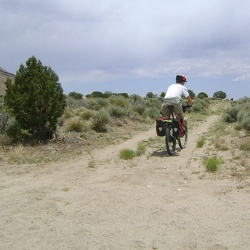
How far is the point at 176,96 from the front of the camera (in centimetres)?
865

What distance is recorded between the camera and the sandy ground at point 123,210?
3.66 m

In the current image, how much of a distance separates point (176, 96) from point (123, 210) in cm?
473

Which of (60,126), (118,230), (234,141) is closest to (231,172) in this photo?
(118,230)

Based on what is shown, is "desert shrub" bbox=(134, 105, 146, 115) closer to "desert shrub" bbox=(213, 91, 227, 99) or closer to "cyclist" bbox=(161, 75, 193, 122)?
"cyclist" bbox=(161, 75, 193, 122)

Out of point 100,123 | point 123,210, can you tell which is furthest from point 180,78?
point 100,123

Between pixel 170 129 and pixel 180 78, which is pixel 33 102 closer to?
pixel 170 129

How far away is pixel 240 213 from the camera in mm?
4348

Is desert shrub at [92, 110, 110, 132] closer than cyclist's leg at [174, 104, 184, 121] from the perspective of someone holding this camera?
No

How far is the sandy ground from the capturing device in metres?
3.66

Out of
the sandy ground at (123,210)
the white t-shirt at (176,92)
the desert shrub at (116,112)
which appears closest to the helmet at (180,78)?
the white t-shirt at (176,92)

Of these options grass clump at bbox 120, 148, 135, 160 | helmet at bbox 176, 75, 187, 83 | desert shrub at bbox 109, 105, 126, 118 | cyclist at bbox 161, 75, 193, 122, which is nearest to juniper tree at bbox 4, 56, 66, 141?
grass clump at bbox 120, 148, 135, 160

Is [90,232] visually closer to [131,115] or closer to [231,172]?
[231,172]

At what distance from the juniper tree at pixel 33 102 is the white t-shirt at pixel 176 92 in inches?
160

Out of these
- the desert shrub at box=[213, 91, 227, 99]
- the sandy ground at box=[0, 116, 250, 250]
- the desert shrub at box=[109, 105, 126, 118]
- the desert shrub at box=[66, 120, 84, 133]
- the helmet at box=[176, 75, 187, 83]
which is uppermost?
the desert shrub at box=[213, 91, 227, 99]
